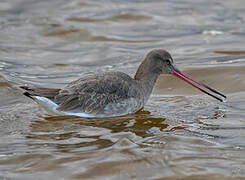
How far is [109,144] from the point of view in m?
7.53

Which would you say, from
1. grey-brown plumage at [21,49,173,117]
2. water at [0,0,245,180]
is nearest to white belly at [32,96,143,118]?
grey-brown plumage at [21,49,173,117]

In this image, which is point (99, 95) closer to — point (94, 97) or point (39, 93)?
point (94, 97)

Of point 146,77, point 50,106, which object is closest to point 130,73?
point 146,77

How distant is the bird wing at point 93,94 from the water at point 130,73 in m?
0.26

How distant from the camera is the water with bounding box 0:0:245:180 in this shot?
6.86 metres

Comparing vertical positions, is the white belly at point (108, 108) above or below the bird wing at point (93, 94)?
below

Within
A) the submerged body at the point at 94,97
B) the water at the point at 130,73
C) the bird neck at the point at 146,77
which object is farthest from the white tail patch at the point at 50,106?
the bird neck at the point at 146,77

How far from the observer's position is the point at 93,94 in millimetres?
8633

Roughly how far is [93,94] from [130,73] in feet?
9.99

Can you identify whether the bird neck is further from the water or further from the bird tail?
the bird tail

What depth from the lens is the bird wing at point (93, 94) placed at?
8582mm

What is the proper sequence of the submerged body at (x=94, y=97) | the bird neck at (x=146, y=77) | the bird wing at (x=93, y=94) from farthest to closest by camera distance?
the bird neck at (x=146, y=77) < the bird wing at (x=93, y=94) < the submerged body at (x=94, y=97)

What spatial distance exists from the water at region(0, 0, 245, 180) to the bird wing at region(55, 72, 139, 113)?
26 centimetres

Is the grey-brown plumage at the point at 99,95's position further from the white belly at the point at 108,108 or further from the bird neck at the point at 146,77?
the bird neck at the point at 146,77
